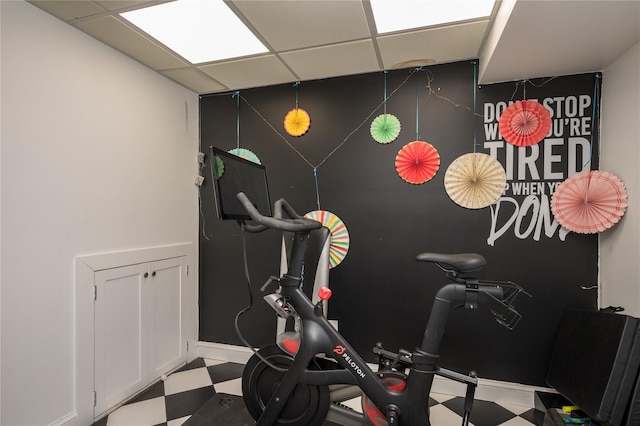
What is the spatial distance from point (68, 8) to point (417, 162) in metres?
2.28

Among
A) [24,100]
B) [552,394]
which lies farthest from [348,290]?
[24,100]

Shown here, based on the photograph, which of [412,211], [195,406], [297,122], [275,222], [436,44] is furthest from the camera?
[297,122]

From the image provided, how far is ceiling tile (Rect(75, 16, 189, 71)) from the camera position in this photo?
1.79 metres

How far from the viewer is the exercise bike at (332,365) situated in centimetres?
146

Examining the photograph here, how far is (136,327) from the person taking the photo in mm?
2199

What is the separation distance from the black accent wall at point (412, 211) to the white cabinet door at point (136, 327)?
329mm

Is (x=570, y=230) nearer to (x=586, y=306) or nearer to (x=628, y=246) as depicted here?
(x=628, y=246)

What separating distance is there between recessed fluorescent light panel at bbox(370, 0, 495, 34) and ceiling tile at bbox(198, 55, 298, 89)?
2.67 ft

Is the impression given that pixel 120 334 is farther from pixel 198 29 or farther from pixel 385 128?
pixel 385 128

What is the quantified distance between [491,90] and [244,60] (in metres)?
1.76

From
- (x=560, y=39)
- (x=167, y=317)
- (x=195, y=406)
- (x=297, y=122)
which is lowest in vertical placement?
(x=195, y=406)

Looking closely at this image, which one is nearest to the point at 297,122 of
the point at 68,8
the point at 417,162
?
the point at 417,162

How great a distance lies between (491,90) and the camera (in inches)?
85.3

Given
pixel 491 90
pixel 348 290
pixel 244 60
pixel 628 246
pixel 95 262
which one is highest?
pixel 244 60
